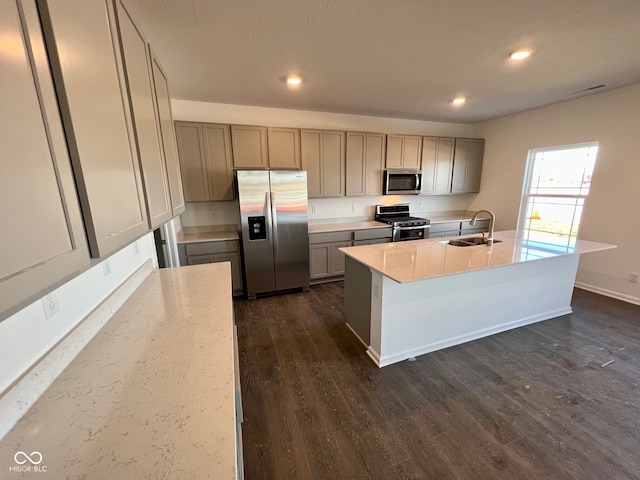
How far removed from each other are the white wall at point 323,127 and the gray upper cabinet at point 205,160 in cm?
31

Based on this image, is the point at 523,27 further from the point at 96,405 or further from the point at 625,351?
the point at 96,405

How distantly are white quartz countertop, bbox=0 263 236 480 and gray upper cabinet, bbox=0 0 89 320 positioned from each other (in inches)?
19.0

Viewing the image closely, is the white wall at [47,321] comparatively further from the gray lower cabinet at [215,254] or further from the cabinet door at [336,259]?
the cabinet door at [336,259]

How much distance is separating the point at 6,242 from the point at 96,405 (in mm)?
688

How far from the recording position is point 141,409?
2.76 feet

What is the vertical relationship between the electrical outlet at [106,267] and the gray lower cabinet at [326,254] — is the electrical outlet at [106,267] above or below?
above

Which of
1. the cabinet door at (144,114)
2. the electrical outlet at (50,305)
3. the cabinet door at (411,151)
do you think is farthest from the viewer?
the cabinet door at (411,151)

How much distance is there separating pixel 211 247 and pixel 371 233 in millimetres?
2383

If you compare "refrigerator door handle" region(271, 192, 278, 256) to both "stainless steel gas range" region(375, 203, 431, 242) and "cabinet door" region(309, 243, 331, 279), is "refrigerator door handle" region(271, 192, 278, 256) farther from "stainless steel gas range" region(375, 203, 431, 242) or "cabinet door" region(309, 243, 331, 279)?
"stainless steel gas range" region(375, 203, 431, 242)

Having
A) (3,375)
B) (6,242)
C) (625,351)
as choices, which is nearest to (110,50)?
(6,242)

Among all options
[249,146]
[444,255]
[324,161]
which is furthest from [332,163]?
[444,255]

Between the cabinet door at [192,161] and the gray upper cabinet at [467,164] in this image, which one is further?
the gray upper cabinet at [467,164]

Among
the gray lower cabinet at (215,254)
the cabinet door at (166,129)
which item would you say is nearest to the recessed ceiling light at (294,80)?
the cabinet door at (166,129)

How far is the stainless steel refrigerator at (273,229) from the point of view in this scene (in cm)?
333
